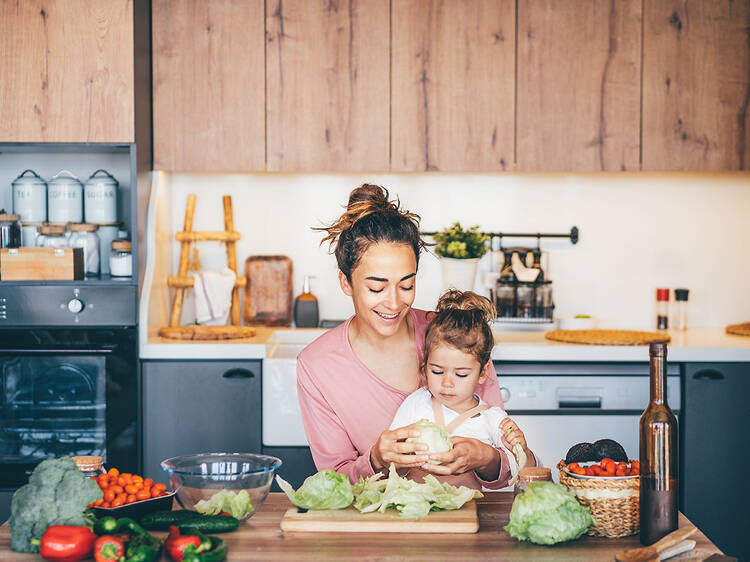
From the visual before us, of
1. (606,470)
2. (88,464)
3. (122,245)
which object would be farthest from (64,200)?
(606,470)

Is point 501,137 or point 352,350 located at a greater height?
point 501,137

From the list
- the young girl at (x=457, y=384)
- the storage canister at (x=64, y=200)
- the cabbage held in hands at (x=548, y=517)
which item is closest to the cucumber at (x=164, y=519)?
the cabbage held in hands at (x=548, y=517)

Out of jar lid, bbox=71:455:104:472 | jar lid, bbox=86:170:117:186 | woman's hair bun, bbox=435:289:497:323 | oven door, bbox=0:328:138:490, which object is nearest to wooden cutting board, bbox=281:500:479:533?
jar lid, bbox=71:455:104:472

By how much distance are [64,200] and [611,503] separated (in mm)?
2760

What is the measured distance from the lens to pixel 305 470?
133 inches

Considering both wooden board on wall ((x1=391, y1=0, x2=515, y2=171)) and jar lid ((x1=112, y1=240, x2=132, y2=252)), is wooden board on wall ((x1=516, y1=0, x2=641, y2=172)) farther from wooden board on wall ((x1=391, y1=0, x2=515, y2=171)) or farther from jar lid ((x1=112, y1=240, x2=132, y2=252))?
jar lid ((x1=112, y1=240, x2=132, y2=252))

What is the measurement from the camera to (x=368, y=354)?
2416 mm

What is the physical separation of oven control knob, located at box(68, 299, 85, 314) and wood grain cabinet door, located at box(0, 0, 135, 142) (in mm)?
643

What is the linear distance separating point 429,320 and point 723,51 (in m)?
2.09

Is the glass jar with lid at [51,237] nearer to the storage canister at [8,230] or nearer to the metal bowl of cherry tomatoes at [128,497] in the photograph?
the storage canister at [8,230]

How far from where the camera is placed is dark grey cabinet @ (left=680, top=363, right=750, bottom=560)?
3.40 metres

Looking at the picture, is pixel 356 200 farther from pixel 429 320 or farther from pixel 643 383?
pixel 643 383

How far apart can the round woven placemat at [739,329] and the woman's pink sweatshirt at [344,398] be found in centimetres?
185

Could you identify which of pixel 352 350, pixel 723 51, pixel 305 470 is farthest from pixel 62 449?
pixel 723 51
